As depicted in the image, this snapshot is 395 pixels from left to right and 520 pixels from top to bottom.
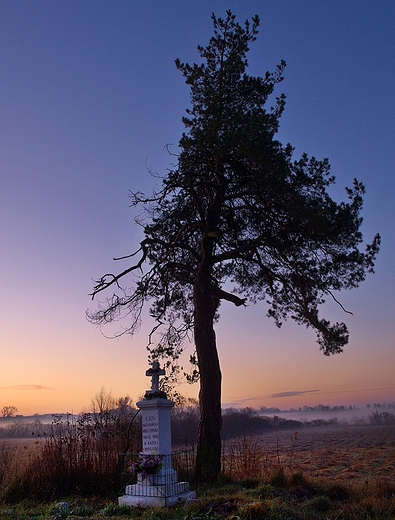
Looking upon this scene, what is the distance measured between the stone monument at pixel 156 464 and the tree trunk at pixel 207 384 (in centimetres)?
226

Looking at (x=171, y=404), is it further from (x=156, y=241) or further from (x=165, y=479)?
(x=156, y=241)

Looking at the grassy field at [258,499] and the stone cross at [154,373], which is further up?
the stone cross at [154,373]

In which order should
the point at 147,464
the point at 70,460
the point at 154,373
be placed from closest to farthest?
the point at 147,464
the point at 154,373
the point at 70,460

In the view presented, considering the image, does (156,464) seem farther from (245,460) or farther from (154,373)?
(245,460)

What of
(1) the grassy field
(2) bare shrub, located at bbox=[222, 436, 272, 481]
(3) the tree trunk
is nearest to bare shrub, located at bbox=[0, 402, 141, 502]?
(1) the grassy field

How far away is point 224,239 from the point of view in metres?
16.8

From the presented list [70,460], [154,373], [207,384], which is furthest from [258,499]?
[70,460]

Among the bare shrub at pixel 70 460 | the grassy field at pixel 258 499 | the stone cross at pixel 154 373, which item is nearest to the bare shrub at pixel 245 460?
the grassy field at pixel 258 499

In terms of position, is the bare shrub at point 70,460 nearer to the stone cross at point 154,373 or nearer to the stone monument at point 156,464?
the stone monument at point 156,464

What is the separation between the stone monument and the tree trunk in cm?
226

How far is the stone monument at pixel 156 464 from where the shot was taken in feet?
32.3

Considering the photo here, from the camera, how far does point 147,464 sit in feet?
33.1

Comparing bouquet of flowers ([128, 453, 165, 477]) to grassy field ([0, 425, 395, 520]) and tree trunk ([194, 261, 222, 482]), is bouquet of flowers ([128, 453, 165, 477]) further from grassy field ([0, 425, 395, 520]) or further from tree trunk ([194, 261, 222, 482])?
tree trunk ([194, 261, 222, 482])

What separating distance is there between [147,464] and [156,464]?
188mm
